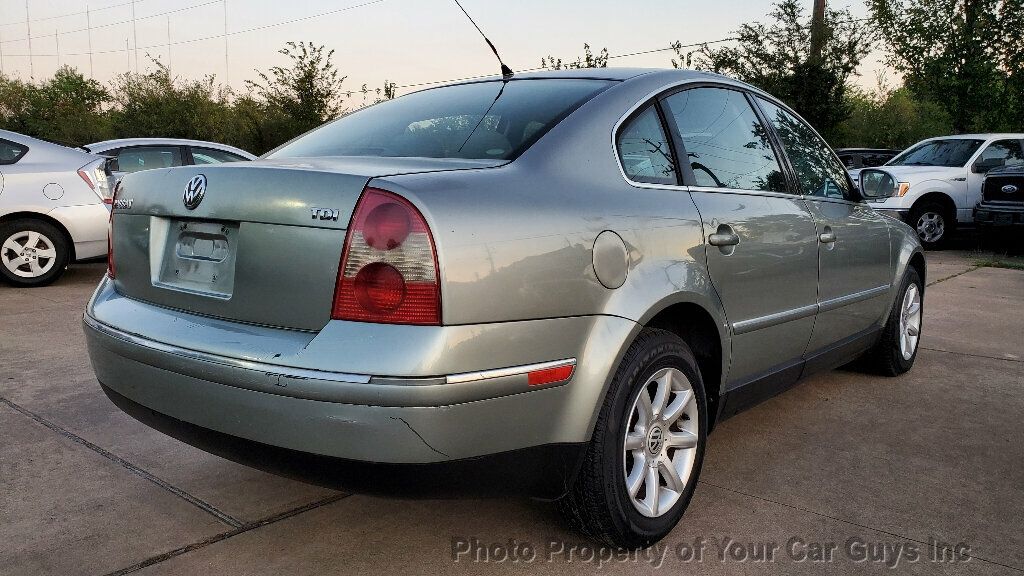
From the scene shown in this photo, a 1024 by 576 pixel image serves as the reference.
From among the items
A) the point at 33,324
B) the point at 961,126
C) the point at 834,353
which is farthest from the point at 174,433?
the point at 961,126

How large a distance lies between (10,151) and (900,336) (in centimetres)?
761

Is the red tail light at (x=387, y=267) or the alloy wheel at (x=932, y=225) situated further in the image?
the alloy wheel at (x=932, y=225)

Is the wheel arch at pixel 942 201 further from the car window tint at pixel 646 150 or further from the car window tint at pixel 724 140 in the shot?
the car window tint at pixel 646 150

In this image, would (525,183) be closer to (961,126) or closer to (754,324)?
(754,324)

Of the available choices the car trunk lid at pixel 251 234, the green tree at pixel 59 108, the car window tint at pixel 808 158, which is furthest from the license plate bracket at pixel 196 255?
the green tree at pixel 59 108

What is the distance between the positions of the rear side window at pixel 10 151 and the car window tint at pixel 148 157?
1.84 meters

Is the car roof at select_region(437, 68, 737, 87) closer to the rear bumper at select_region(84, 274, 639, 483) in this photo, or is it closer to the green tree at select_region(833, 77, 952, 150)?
the rear bumper at select_region(84, 274, 639, 483)

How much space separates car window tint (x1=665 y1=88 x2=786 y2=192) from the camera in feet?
10.4

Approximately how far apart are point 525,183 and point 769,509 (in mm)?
1529

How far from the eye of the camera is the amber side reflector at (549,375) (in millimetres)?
2271

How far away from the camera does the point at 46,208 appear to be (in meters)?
7.97

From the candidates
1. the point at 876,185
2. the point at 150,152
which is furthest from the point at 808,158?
A: the point at 150,152

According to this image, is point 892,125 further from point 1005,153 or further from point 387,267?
point 387,267

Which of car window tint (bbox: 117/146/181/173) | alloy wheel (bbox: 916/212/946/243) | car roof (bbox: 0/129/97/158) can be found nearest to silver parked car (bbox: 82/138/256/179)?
car window tint (bbox: 117/146/181/173)
